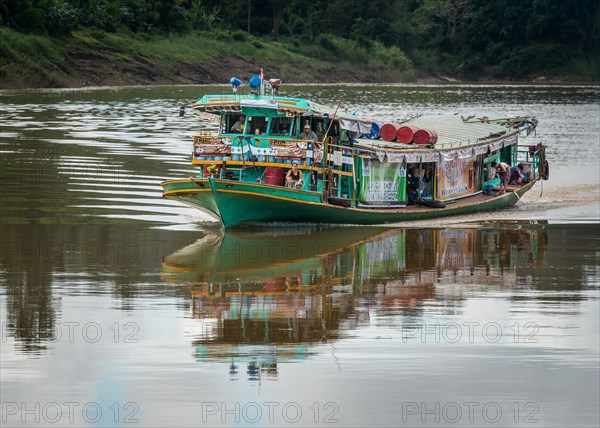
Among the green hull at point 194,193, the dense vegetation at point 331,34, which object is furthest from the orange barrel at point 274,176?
the dense vegetation at point 331,34

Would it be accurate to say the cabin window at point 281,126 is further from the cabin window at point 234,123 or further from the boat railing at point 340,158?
the boat railing at point 340,158

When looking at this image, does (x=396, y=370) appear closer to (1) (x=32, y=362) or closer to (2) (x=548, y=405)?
(2) (x=548, y=405)

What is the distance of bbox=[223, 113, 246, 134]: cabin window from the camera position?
31091 millimetres

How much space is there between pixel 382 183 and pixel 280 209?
3658 mm

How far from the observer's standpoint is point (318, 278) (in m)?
24.2

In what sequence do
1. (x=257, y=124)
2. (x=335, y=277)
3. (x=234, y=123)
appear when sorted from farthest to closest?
(x=234, y=123) → (x=257, y=124) → (x=335, y=277)

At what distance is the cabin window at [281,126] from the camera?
3098 centimetres

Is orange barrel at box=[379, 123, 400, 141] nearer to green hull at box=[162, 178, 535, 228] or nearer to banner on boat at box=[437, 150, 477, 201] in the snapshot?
banner on boat at box=[437, 150, 477, 201]

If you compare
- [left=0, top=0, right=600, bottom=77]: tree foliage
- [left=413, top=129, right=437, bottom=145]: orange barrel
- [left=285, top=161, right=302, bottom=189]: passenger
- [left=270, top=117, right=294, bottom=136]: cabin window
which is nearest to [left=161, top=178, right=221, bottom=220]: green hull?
[left=285, top=161, right=302, bottom=189]: passenger

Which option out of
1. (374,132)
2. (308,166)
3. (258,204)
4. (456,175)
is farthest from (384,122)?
(258,204)

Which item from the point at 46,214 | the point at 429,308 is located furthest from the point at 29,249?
the point at 429,308

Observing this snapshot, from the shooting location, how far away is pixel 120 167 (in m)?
40.5

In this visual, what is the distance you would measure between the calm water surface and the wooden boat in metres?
0.62

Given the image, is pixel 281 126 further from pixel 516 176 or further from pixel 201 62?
pixel 201 62
